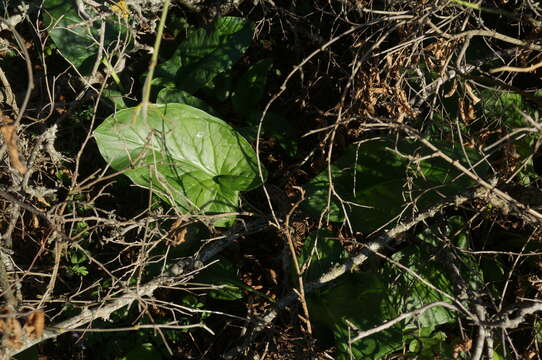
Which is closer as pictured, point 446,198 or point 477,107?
point 446,198

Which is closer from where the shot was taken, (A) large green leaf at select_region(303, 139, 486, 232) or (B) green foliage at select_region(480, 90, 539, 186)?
(A) large green leaf at select_region(303, 139, 486, 232)

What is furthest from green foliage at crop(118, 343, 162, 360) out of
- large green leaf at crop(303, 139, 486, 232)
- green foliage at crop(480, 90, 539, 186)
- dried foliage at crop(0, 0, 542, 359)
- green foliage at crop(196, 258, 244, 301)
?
green foliage at crop(480, 90, 539, 186)

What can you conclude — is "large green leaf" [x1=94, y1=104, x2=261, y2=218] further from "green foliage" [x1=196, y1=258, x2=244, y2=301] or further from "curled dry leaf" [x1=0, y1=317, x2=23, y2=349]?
"curled dry leaf" [x1=0, y1=317, x2=23, y2=349]

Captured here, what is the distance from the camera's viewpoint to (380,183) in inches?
55.8

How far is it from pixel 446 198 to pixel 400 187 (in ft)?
0.38

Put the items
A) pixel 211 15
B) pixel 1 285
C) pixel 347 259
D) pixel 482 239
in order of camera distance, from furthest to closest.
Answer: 1. pixel 211 15
2. pixel 482 239
3. pixel 347 259
4. pixel 1 285

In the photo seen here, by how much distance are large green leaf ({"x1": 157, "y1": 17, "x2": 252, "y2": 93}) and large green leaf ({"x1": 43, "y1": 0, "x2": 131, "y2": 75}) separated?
18cm

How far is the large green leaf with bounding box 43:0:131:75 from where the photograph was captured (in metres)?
1.57

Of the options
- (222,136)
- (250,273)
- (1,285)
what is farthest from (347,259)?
(1,285)

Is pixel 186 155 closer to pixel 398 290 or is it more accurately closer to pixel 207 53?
pixel 207 53

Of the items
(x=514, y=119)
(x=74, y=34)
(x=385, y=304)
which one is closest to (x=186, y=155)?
(x=74, y=34)

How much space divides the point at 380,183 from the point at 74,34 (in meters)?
0.97

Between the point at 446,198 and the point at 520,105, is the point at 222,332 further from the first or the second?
the point at 520,105

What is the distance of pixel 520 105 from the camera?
4.94ft
